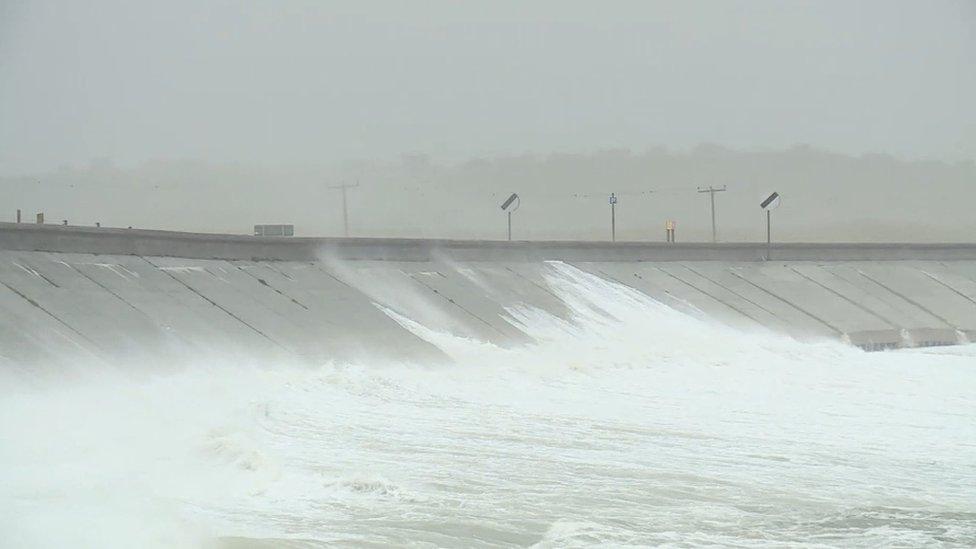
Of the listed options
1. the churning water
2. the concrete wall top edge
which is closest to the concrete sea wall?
the concrete wall top edge

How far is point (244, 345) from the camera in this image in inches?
574

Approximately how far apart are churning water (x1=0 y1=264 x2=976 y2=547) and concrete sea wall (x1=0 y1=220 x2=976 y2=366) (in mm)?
691

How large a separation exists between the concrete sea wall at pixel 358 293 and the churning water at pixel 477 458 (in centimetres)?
69

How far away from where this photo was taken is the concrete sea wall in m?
14.0

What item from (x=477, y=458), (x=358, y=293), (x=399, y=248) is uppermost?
(x=399, y=248)

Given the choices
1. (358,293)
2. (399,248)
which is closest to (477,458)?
(358,293)

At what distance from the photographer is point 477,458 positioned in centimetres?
1036

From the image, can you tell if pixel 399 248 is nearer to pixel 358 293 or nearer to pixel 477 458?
pixel 358 293

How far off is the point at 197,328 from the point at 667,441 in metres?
5.38

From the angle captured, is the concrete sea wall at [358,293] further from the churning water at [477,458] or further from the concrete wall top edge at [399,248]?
the churning water at [477,458]

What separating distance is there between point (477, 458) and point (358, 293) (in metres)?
7.99

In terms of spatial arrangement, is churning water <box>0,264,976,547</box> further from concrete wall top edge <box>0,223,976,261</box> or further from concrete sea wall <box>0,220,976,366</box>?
concrete wall top edge <box>0,223,976,261</box>

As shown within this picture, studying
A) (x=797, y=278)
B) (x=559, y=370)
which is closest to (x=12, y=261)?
(x=559, y=370)

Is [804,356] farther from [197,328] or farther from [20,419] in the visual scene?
[20,419]
